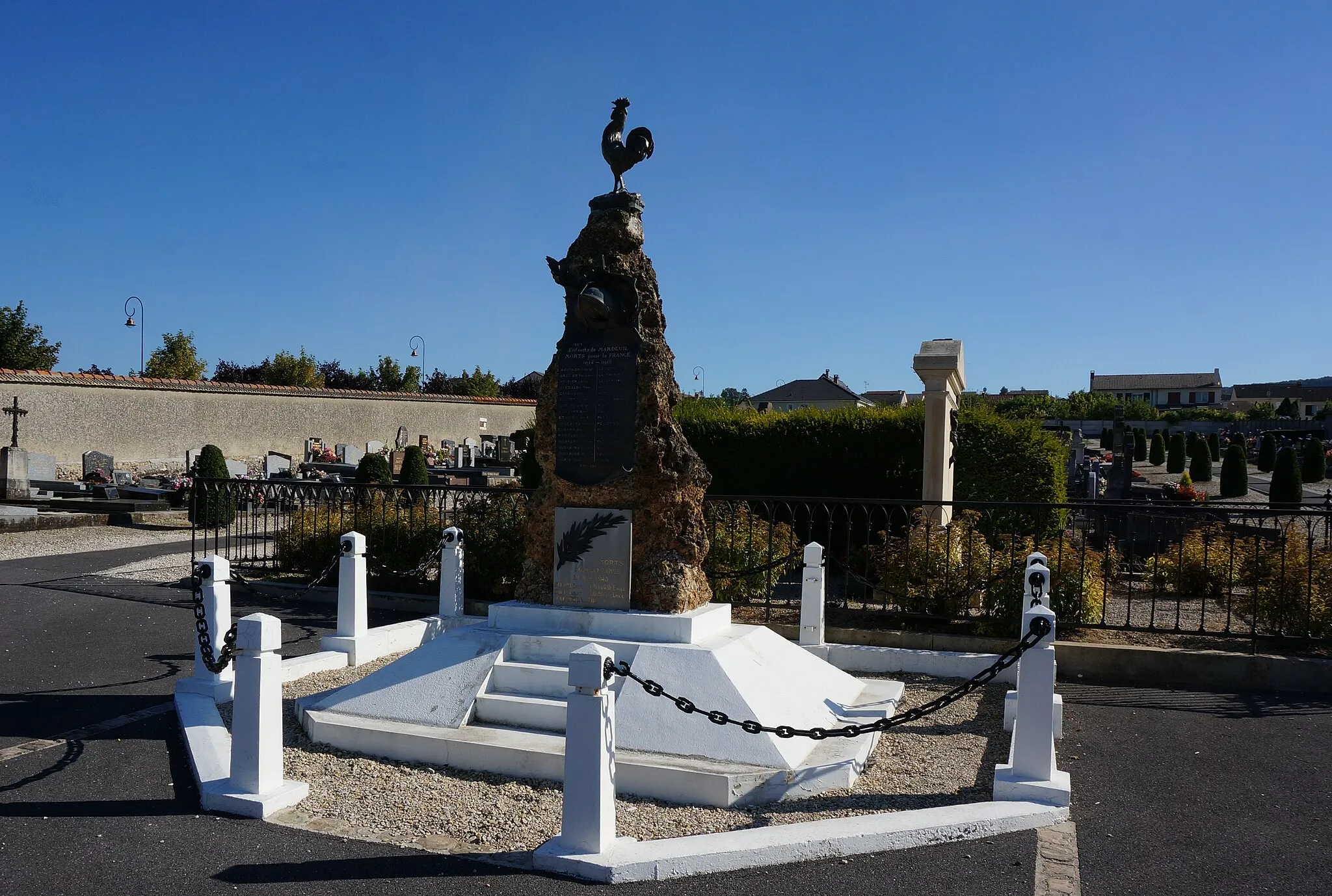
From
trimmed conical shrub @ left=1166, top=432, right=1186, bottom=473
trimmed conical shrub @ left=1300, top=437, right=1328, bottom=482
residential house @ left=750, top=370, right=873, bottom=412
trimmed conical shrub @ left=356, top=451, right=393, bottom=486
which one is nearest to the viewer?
trimmed conical shrub @ left=356, top=451, right=393, bottom=486

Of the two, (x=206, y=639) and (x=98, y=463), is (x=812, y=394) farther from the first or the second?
(x=206, y=639)

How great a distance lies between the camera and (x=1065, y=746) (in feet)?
19.5

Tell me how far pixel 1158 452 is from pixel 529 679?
5127 cm

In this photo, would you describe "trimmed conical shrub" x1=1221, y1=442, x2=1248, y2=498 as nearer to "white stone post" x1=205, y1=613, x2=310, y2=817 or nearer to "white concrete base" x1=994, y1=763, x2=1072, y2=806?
"white concrete base" x1=994, y1=763, x2=1072, y2=806

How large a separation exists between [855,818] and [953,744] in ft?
6.19

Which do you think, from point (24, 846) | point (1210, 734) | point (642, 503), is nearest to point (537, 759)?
point (642, 503)

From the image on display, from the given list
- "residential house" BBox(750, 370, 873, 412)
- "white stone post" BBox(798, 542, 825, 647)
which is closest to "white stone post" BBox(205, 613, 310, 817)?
"white stone post" BBox(798, 542, 825, 647)

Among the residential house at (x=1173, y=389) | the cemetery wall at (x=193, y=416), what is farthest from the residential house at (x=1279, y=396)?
the cemetery wall at (x=193, y=416)

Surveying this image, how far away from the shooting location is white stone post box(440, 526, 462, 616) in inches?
351

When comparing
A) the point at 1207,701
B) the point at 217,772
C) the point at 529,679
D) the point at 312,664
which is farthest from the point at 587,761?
the point at 1207,701

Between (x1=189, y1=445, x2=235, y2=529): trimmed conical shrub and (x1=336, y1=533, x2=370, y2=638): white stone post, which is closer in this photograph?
(x1=336, y1=533, x2=370, y2=638): white stone post

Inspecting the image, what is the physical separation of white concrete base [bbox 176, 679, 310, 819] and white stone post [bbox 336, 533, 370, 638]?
1.79 metres

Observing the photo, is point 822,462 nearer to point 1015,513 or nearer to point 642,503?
point 1015,513

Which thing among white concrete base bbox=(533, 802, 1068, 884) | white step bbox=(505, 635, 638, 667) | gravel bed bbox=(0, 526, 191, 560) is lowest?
gravel bed bbox=(0, 526, 191, 560)
